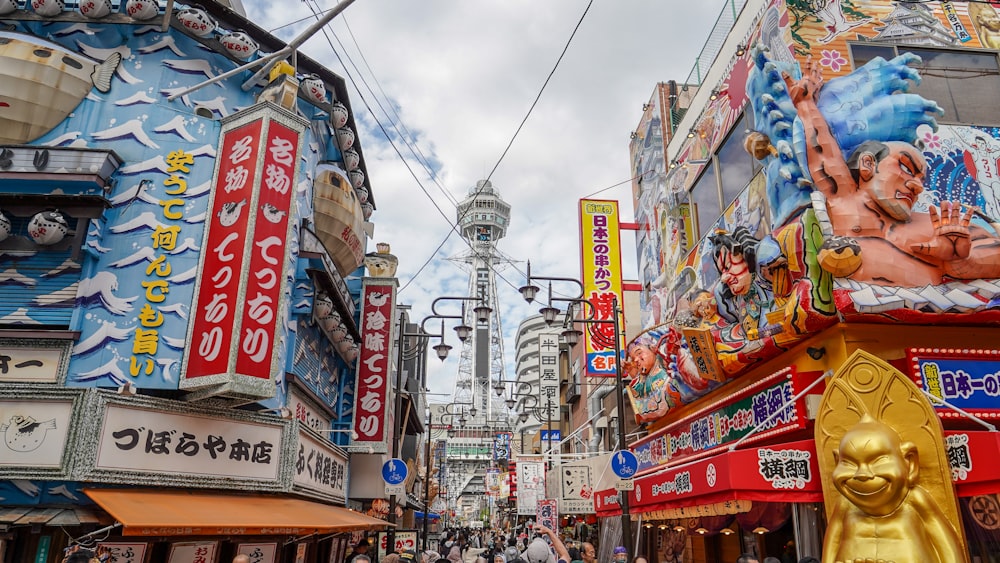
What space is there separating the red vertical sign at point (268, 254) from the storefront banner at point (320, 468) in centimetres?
316

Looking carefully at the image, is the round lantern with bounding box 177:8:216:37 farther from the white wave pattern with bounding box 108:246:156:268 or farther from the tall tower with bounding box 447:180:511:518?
the tall tower with bounding box 447:180:511:518

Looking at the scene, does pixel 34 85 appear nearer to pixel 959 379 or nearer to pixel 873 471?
pixel 873 471

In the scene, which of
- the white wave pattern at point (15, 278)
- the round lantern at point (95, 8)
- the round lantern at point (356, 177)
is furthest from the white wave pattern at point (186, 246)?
the round lantern at point (356, 177)

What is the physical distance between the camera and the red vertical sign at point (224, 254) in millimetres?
10422

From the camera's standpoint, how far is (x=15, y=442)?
9414 millimetres

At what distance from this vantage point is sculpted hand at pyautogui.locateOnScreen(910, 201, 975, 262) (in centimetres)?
944

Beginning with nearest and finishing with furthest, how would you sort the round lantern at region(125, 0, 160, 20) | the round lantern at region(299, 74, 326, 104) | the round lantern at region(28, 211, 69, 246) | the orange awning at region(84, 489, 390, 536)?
the orange awning at region(84, 489, 390, 536) → the round lantern at region(28, 211, 69, 246) → the round lantern at region(125, 0, 160, 20) → the round lantern at region(299, 74, 326, 104)

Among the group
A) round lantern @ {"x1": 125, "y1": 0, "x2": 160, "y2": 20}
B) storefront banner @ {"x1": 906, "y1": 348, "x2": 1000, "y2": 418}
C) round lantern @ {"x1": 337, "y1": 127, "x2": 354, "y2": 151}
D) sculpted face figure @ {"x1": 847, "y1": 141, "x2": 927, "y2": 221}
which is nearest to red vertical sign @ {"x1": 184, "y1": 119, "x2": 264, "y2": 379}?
round lantern @ {"x1": 125, "y1": 0, "x2": 160, "y2": 20}

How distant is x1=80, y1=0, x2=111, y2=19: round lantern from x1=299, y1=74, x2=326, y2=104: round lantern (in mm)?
3952

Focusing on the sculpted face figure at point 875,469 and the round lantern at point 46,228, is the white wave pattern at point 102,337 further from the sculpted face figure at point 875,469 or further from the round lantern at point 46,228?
the sculpted face figure at point 875,469

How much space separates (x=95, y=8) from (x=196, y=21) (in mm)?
1718

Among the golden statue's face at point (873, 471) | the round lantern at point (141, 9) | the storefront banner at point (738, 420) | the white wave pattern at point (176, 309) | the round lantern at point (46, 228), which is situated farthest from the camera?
the round lantern at point (141, 9)

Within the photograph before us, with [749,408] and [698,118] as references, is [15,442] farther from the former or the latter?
[698,118]

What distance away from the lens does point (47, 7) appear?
470 inches
